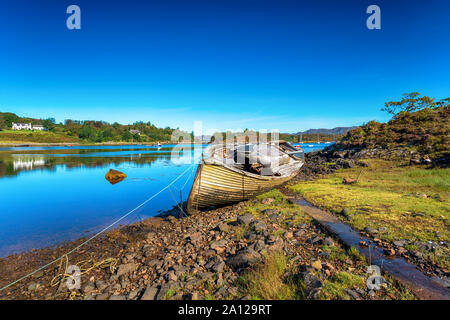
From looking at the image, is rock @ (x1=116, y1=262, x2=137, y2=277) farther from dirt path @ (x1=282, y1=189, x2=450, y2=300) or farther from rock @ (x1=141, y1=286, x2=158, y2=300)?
dirt path @ (x1=282, y1=189, x2=450, y2=300)

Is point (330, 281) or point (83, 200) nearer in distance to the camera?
point (330, 281)

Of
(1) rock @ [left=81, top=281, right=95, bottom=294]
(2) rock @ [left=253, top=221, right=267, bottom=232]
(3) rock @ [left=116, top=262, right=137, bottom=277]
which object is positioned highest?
(2) rock @ [left=253, top=221, right=267, bottom=232]

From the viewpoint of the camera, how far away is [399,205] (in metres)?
7.83

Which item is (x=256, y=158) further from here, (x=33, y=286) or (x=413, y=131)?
(x=413, y=131)

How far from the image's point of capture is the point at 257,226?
6.72m

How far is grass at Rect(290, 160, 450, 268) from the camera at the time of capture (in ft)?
18.5

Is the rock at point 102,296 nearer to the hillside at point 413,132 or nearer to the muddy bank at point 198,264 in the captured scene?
the muddy bank at point 198,264

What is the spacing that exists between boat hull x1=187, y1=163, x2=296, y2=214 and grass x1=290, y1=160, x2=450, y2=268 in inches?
128

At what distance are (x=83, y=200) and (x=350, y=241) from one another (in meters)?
15.2

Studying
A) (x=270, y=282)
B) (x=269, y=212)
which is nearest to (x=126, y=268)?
(x=270, y=282)

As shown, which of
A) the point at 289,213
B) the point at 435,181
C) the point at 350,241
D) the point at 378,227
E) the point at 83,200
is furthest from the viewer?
the point at 83,200

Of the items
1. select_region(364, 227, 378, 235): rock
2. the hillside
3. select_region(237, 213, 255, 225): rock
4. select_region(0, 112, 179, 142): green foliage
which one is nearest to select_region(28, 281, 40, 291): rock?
select_region(237, 213, 255, 225): rock
